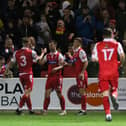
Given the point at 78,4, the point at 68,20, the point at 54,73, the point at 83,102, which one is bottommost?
the point at 83,102

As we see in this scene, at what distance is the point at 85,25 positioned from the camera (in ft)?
66.9

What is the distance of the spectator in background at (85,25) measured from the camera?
2034cm

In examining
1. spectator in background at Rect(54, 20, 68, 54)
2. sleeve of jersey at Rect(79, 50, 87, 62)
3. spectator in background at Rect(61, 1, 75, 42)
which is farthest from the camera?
spectator in background at Rect(61, 1, 75, 42)

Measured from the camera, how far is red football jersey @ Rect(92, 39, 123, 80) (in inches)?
572

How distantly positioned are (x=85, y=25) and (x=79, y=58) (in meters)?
3.41

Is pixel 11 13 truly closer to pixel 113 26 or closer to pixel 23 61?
pixel 113 26

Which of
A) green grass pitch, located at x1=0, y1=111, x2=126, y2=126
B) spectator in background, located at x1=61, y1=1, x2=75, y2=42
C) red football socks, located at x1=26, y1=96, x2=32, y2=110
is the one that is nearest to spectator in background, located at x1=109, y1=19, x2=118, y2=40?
spectator in background, located at x1=61, y1=1, x2=75, y2=42

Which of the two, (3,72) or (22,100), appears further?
(3,72)

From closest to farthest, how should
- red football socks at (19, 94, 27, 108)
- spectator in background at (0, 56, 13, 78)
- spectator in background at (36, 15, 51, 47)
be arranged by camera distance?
red football socks at (19, 94, 27, 108) → spectator in background at (0, 56, 13, 78) → spectator in background at (36, 15, 51, 47)

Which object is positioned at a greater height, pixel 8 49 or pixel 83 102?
pixel 8 49

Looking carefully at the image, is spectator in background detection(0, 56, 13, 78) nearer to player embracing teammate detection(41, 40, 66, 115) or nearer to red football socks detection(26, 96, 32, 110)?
red football socks detection(26, 96, 32, 110)

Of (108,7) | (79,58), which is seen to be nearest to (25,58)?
(79,58)

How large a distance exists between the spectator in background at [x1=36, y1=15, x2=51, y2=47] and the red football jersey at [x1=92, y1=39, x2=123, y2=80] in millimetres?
5751

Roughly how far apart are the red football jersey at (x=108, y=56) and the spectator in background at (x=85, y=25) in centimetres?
580
